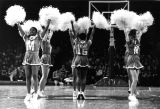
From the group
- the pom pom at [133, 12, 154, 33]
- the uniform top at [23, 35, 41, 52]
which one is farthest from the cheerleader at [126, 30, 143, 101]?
the uniform top at [23, 35, 41, 52]

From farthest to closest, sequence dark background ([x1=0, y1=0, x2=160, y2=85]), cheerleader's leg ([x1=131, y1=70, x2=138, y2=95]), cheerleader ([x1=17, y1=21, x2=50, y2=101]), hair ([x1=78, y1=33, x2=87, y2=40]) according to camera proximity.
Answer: dark background ([x1=0, y1=0, x2=160, y2=85]), hair ([x1=78, y1=33, x2=87, y2=40]), cheerleader's leg ([x1=131, y1=70, x2=138, y2=95]), cheerleader ([x1=17, y1=21, x2=50, y2=101])

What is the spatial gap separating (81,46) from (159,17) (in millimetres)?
9336

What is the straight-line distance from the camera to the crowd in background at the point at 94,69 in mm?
18834

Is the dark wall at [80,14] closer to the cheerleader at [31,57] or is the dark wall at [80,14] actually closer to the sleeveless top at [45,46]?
the sleeveless top at [45,46]

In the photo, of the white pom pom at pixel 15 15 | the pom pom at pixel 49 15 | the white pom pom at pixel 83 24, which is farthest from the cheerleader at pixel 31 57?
the white pom pom at pixel 83 24

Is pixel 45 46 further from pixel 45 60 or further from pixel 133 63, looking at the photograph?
pixel 133 63

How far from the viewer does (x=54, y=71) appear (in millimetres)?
19422

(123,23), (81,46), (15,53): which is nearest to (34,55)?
(81,46)

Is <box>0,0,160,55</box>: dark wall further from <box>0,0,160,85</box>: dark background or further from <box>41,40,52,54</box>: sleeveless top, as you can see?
<box>41,40,52,54</box>: sleeveless top

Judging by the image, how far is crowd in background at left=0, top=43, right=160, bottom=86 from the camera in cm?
1883

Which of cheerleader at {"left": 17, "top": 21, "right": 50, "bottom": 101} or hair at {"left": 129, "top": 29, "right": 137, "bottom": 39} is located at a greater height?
hair at {"left": 129, "top": 29, "right": 137, "bottom": 39}

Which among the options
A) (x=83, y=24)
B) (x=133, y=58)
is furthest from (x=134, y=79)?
(x=83, y=24)

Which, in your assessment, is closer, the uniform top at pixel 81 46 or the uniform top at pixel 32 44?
the uniform top at pixel 32 44

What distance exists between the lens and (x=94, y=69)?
19172 mm
